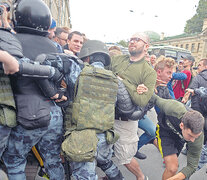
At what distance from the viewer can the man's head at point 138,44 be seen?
2.54 m

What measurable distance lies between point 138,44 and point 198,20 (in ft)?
166

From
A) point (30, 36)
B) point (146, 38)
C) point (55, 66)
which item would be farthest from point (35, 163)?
point (146, 38)

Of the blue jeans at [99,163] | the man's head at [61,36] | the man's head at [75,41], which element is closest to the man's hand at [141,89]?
the blue jeans at [99,163]

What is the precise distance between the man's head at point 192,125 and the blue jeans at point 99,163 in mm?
888

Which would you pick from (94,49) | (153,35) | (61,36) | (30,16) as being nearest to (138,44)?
(94,49)

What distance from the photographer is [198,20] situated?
1778 inches

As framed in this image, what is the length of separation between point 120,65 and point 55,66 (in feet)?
3.91

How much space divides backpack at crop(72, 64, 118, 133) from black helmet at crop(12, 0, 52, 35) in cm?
53

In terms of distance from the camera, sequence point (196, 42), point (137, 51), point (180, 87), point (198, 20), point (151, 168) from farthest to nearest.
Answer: point (198, 20) → point (196, 42) → point (180, 87) → point (151, 168) → point (137, 51)

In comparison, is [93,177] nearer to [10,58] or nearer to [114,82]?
[114,82]

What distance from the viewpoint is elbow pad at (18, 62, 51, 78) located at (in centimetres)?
131

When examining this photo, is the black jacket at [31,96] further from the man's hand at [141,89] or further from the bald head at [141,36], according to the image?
the bald head at [141,36]

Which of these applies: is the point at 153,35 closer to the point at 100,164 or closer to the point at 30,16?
the point at 100,164

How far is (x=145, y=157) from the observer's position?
350 cm
